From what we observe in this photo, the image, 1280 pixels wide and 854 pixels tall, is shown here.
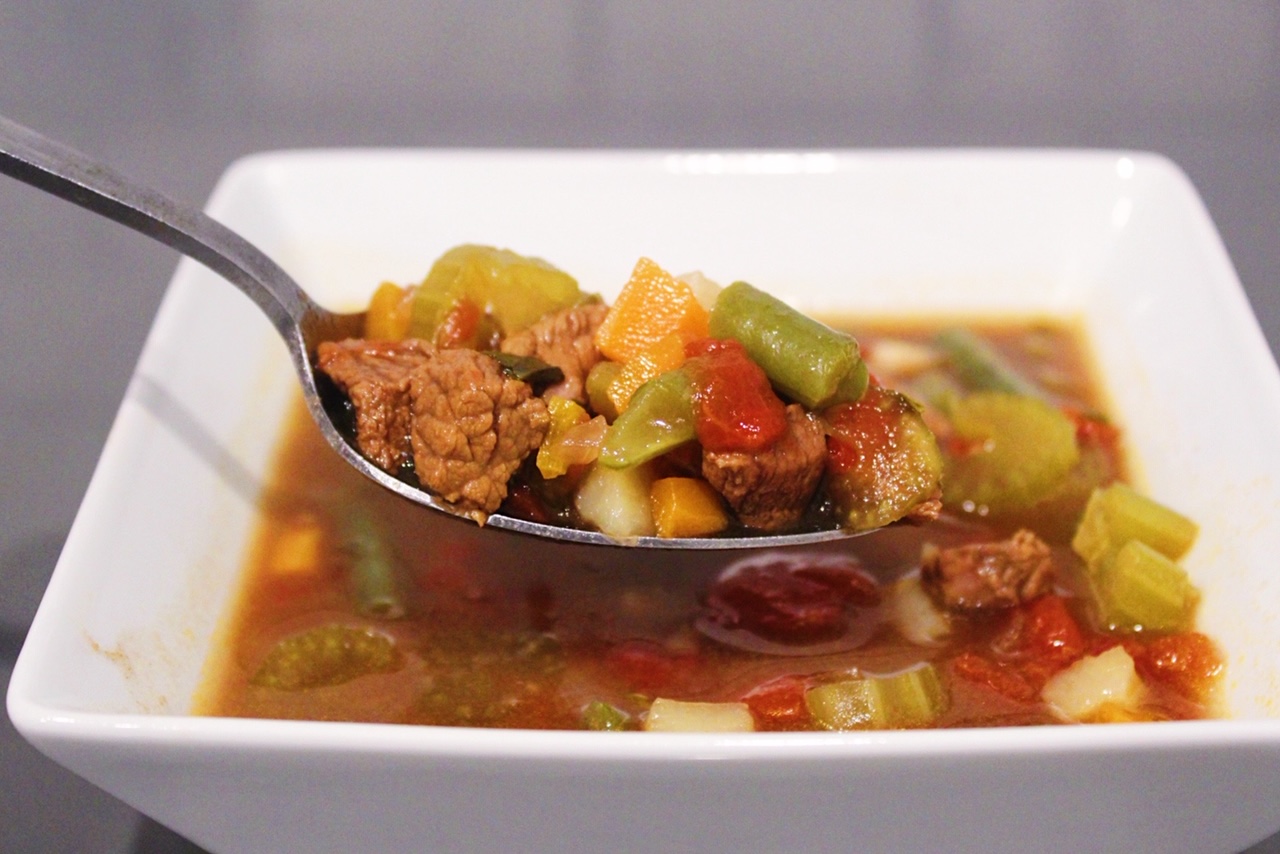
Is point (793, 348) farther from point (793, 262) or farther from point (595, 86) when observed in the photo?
point (595, 86)

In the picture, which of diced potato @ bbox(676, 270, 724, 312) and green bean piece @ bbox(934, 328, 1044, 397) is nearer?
diced potato @ bbox(676, 270, 724, 312)

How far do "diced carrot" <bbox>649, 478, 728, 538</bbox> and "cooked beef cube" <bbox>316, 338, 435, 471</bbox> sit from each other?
541 mm

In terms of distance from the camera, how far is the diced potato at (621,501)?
2.41 metres

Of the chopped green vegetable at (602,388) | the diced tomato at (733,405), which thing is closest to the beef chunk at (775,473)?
the diced tomato at (733,405)

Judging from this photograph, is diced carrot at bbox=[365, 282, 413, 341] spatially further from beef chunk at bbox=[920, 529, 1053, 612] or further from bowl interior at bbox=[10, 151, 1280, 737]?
beef chunk at bbox=[920, 529, 1053, 612]

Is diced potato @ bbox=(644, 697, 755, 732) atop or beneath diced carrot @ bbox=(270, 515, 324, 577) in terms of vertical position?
atop

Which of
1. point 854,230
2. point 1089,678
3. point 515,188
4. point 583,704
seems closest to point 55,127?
point 515,188

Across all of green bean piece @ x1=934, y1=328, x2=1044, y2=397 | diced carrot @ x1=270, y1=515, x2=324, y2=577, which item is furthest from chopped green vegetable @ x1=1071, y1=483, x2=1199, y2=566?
diced carrot @ x1=270, y1=515, x2=324, y2=577

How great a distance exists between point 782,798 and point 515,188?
218 centimetres

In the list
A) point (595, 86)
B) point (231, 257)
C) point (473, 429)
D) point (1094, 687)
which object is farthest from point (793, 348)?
point (595, 86)

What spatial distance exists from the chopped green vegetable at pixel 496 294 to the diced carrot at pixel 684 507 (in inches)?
21.6

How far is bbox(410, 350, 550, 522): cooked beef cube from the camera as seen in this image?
2344 millimetres

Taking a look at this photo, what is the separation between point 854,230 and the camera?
3.63 m

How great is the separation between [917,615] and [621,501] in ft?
2.64
